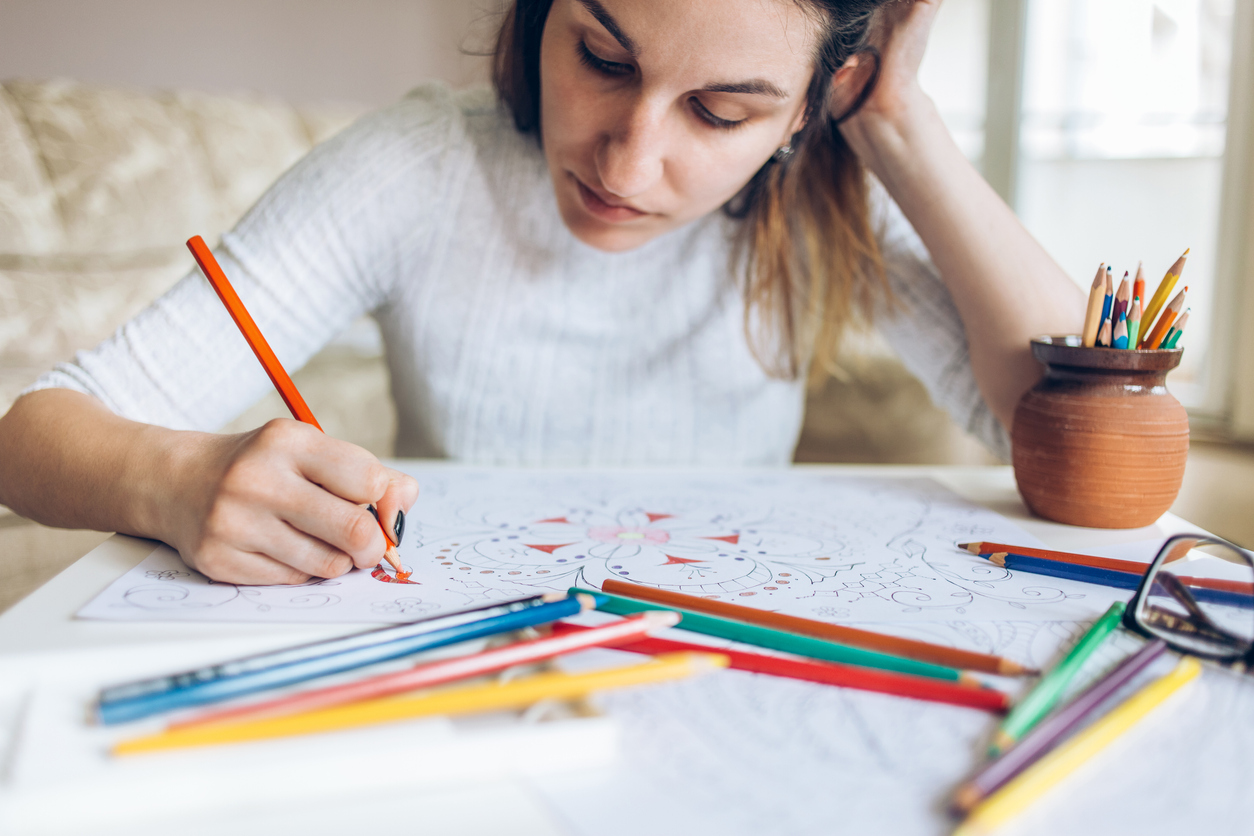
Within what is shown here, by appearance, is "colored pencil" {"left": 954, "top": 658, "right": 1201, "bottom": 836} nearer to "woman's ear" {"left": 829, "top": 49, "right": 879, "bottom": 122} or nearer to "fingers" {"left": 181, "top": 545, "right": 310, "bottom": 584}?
"fingers" {"left": 181, "top": 545, "right": 310, "bottom": 584}

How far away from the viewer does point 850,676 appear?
1.14ft

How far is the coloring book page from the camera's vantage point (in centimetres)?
44

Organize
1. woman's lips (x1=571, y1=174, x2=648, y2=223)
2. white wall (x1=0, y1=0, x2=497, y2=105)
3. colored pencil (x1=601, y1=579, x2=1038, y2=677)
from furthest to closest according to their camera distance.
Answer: white wall (x1=0, y1=0, x2=497, y2=105), woman's lips (x1=571, y1=174, x2=648, y2=223), colored pencil (x1=601, y1=579, x2=1038, y2=677)

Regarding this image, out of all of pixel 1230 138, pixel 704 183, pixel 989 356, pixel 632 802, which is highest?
pixel 1230 138

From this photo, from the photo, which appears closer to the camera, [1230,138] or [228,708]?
[228,708]

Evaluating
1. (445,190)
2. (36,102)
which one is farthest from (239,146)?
(445,190)

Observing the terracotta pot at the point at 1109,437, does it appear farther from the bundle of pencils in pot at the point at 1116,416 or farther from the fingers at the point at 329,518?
the fingers at the point at 329,518

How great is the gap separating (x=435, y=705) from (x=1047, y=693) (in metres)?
0.23

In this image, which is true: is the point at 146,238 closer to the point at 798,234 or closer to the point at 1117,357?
the point at 798,234

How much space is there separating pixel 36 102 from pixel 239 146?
371 mm

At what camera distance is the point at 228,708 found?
29 centimetres

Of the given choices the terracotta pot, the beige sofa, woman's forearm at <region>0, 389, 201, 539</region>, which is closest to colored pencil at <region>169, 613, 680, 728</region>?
woman's forearm at <region>0, 389, 201, 539</region>

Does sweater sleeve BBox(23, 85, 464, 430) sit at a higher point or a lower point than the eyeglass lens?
higher

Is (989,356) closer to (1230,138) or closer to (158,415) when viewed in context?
(158,415)
